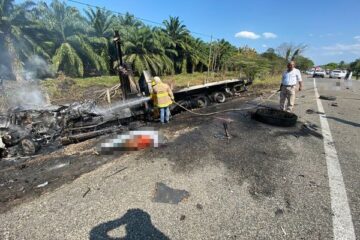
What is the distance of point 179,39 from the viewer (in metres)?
32.6

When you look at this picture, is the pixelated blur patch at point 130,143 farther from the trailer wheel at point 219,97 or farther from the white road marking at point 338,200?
the trailer wheel at point 219,97

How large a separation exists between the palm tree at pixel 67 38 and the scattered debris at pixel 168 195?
21.2 metres

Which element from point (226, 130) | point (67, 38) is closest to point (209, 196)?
point (226, 130)

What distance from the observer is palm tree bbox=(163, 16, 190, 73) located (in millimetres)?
31859

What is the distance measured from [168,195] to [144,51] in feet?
83.6

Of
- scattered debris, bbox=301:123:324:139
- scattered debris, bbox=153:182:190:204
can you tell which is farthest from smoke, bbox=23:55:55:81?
scattered debris, bbox=301:123:324:139

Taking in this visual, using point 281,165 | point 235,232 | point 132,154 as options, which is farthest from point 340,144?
point 132,154

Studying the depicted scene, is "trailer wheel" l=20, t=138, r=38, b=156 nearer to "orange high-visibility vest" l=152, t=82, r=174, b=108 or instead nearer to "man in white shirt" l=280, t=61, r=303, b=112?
"orange high-visibility vest" l=152, t=82, r=174, b=108

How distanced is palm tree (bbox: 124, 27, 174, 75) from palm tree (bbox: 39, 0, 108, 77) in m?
3.69

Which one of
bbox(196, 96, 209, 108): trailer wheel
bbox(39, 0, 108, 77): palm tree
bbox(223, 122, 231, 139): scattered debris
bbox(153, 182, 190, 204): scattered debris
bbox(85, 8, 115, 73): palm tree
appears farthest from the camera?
bbox(85, 8, 115, 73): palm tree

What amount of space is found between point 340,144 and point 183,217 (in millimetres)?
4320

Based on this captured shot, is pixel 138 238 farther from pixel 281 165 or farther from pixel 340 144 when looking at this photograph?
pixel 340 144

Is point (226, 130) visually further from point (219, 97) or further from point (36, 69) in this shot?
point (36, 69)

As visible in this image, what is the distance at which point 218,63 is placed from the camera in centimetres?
3734
